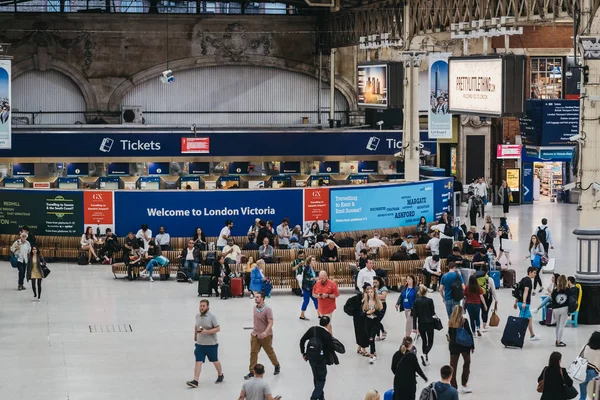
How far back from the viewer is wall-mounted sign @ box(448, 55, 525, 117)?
2506 cm

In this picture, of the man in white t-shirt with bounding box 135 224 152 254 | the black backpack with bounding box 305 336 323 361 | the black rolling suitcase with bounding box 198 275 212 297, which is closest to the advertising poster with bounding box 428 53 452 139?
the man in white t-shirt with bounding box 135 224 152 254

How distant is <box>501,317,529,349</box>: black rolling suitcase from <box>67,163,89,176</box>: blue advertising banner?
2657cm

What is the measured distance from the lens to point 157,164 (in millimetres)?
44281

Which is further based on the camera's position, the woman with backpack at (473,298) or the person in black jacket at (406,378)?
the woman with backpack at (473,298)

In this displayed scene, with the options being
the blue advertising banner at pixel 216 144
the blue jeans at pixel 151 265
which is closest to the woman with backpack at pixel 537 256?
the blue jeans at pixel 151 265

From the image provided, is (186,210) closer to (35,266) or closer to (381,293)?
(35,266)

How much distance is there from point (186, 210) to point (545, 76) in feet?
68.0

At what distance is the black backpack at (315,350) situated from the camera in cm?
1622

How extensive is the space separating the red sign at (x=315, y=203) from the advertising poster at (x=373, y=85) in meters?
4.90

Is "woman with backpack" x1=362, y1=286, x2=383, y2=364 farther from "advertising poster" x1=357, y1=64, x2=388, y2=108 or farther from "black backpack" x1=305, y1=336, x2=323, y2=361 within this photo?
"advertising poster" x1=357, y1=64, x2=388, y2=108

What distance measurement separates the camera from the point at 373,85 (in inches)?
1374

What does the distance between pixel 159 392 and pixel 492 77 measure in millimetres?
11780

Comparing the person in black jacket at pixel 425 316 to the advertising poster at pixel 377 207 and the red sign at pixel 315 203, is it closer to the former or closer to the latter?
the red sign at pixel 315 203

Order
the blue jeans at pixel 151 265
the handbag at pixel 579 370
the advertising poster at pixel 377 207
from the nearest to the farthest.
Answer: the handbag at pixel 579 370 → the blue jeans at pixel 151 265 → the advertising poster at pixel 377 207
